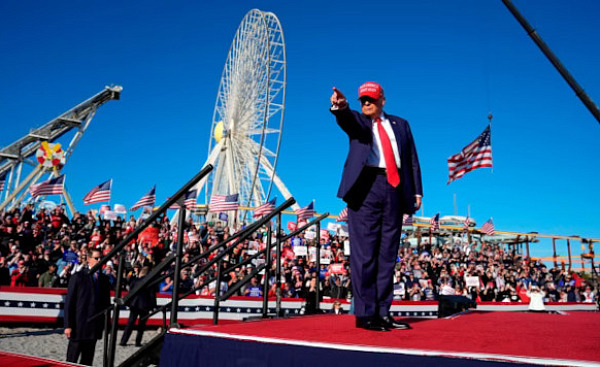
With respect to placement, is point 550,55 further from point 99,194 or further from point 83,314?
point 99,194

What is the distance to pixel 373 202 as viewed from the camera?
304 centimetres

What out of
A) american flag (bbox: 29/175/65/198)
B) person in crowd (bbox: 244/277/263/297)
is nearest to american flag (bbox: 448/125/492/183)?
person in crowd (bbox: 244/277/263/297)

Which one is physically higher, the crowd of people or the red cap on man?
the red cap on man

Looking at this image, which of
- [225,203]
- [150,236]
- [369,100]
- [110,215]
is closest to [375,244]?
[369,100]

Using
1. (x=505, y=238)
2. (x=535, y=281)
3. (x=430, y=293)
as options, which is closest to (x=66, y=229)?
(x=430, y=293)

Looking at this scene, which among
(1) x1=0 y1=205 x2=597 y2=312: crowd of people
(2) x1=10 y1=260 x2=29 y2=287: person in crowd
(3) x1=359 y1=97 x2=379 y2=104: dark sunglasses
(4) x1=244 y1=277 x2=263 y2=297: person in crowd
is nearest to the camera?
(3) x1=359 y1=97 x2=379 y2=104: dark sunglasses

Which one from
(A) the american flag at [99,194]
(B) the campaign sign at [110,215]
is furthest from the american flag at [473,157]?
(A) the american flag at [99,194]

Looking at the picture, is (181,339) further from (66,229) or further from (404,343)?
(66,229)

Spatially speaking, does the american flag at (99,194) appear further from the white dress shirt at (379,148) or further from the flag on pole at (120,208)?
the white dress shirt at (379,148)

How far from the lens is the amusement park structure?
2636 cm

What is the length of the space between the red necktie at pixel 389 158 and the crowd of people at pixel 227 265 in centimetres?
562

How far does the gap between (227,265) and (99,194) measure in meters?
9.52

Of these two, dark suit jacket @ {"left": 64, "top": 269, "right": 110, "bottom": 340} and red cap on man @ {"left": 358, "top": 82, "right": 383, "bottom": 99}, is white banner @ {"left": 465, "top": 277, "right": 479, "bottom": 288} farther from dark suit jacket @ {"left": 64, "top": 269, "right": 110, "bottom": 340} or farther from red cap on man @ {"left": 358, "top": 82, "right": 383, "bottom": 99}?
red cap on man @ {"left": 358, "top": 82, "right": 383, "bottom": 99}

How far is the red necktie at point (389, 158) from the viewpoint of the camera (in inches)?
120
